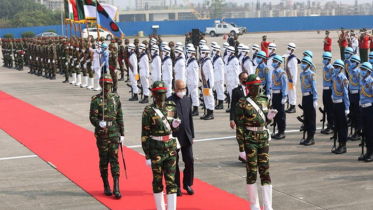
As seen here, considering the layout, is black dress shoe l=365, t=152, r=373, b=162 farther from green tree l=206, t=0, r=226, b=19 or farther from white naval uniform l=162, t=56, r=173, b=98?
green tree l=206, t=0, r=226, b=19

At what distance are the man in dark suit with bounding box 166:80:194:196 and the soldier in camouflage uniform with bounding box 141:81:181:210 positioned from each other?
0.92 metres

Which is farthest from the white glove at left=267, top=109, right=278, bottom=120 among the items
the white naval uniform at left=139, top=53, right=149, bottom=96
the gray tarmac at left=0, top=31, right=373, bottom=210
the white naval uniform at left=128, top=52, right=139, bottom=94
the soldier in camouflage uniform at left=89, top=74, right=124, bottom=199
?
the white naval uniform at left=128, top=52, right=139, bottom=94

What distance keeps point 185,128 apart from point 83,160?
3.76 m

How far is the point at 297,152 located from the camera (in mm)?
12516

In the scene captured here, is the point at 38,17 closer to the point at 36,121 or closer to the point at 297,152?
the point at 36,121

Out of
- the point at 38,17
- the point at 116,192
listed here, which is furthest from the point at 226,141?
the point at 38,17

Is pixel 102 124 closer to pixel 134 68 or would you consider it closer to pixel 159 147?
pixel 159 147

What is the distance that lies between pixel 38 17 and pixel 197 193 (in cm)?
8674

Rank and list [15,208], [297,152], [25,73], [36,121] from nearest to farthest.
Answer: [15,208] < [297,152] < [36,121] < [25,73]

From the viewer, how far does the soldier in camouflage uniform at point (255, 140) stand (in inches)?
325

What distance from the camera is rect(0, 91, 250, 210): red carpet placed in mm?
9244

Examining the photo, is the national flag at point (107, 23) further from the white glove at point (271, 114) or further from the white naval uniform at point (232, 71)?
the white glove at point (271, 114)

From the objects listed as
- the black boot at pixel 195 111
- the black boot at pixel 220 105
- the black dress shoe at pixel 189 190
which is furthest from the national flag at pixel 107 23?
the black dress shoe at pixel 189 190

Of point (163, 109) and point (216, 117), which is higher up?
point (163, 109)
